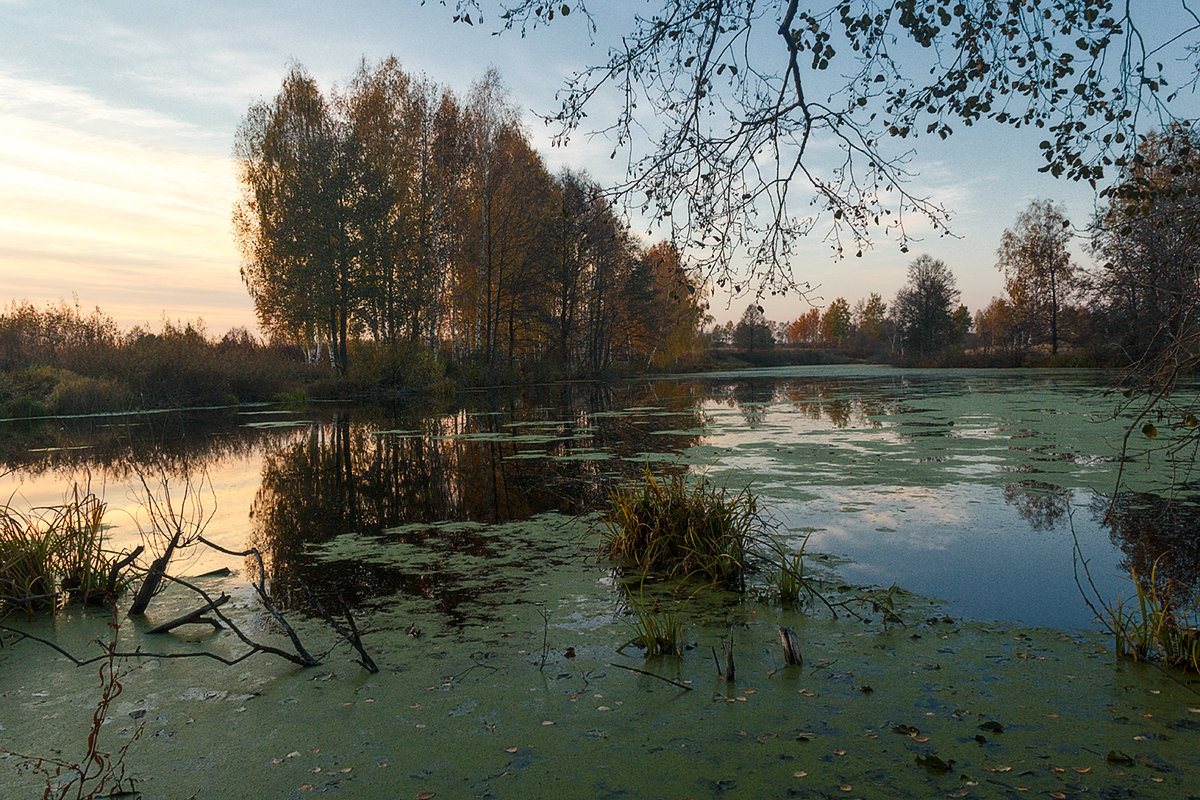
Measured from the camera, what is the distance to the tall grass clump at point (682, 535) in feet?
14.3

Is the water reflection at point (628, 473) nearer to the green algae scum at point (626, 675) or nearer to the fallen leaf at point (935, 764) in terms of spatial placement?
the green algae scum at point (626, 675)

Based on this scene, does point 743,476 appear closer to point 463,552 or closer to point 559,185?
point 463,552

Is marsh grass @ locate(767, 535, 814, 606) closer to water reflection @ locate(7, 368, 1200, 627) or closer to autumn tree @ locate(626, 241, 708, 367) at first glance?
water reflection @ locate(7, 368, 1200, 627)

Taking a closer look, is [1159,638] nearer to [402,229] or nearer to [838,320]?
[402,229]

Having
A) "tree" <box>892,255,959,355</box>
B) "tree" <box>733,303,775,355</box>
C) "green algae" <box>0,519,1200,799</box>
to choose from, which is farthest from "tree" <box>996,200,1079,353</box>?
"green algae" <box>0,519,1200,799</box>

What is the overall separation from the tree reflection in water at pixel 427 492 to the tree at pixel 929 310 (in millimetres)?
40403

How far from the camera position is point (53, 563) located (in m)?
4.26

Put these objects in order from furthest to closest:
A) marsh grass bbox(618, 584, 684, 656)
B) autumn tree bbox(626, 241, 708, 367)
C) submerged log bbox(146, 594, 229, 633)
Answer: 1. autumn tree bbox(626, 241, 708, 367)
2. submerged log bbox(146, 594, 229, 633)
3. marsh grass bbox(618, 584, 684, 656)

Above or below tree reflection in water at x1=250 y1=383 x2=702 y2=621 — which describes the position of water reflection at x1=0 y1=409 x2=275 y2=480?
above

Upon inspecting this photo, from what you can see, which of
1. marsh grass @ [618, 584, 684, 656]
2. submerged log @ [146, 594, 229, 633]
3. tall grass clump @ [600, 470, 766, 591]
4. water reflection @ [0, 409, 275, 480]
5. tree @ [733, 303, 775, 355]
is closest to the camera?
marsh grass @ [618, 584, 684, 656]

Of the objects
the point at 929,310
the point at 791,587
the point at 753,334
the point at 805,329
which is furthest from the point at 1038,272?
the point at 805,329

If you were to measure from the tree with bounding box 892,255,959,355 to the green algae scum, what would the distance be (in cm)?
4583

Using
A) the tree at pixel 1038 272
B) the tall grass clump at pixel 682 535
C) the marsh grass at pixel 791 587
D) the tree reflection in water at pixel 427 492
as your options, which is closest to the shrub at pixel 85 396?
the tree reflection in water at pixel 427 492

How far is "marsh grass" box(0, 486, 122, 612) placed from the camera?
13.0ft
